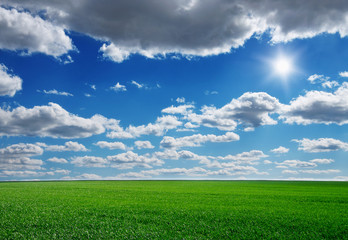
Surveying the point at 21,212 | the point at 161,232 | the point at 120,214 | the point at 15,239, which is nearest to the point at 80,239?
the point at 15,239

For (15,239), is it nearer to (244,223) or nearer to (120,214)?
(120,214)

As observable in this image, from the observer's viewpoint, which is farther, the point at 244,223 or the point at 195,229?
the point at 244,223

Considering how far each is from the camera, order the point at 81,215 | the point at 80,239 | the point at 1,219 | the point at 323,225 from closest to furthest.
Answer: the point at 80,239, the point at 323,225, the point at 1,219, the point at 81,215

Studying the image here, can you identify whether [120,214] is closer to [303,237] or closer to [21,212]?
[21,212]

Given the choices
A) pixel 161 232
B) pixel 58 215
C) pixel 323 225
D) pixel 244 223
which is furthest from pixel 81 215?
pixel 323 225

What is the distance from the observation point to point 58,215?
16094 mm

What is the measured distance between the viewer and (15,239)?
11.4m

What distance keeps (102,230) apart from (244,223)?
7.71 metres

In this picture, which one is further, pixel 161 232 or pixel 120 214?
pixel 120 214

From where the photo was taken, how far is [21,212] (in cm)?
1734

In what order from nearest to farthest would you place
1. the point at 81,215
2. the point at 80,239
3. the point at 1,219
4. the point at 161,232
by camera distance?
the point at 80,239, the point at 161,232, the point at 1,219, the point at 81,215

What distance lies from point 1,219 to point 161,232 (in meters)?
10.1

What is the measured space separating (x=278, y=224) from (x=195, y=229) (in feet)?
16.0

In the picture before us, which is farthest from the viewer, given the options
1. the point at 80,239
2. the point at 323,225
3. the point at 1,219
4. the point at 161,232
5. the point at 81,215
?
the point at 81,215
